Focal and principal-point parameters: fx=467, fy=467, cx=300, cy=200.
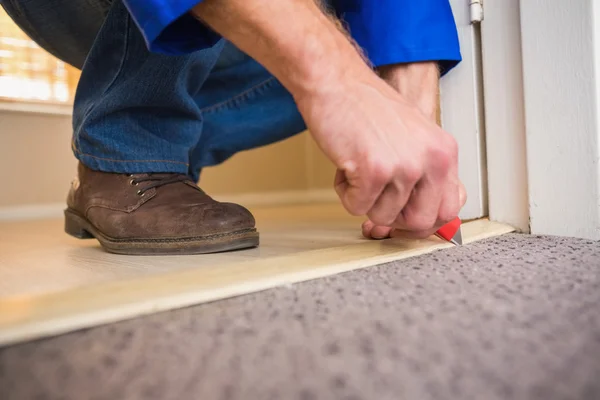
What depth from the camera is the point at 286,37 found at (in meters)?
0.40

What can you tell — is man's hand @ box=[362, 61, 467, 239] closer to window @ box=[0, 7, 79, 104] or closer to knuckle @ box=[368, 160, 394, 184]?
knuckle @ box=[368, 160, 394, 184]

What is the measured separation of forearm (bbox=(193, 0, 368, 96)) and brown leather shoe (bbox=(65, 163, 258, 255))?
268mm

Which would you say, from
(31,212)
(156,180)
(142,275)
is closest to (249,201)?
(31,212)

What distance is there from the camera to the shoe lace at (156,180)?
0.67 meters

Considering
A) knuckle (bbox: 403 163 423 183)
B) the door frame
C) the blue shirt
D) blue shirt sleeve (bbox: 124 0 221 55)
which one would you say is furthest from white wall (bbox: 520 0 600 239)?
blue shirt sleeve (bbox: 124 0 221 55)

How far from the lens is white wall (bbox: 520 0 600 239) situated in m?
0.60

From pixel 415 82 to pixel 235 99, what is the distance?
46 cm

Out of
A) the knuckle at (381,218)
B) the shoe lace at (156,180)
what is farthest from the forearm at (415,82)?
the shoe lace at (156,180)

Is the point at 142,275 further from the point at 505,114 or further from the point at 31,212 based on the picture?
the point at 31,212

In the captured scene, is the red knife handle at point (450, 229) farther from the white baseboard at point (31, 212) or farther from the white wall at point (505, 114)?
the white baseboard at point (31, 212)

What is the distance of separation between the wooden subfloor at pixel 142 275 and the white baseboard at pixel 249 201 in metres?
1.11

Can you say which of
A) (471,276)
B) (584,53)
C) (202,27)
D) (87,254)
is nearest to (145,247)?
(87,254)

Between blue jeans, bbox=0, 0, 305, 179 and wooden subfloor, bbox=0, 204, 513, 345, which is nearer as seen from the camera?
wooden subfloor, bbox=0, 204, 513, 345

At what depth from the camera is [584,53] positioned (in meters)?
0.60
